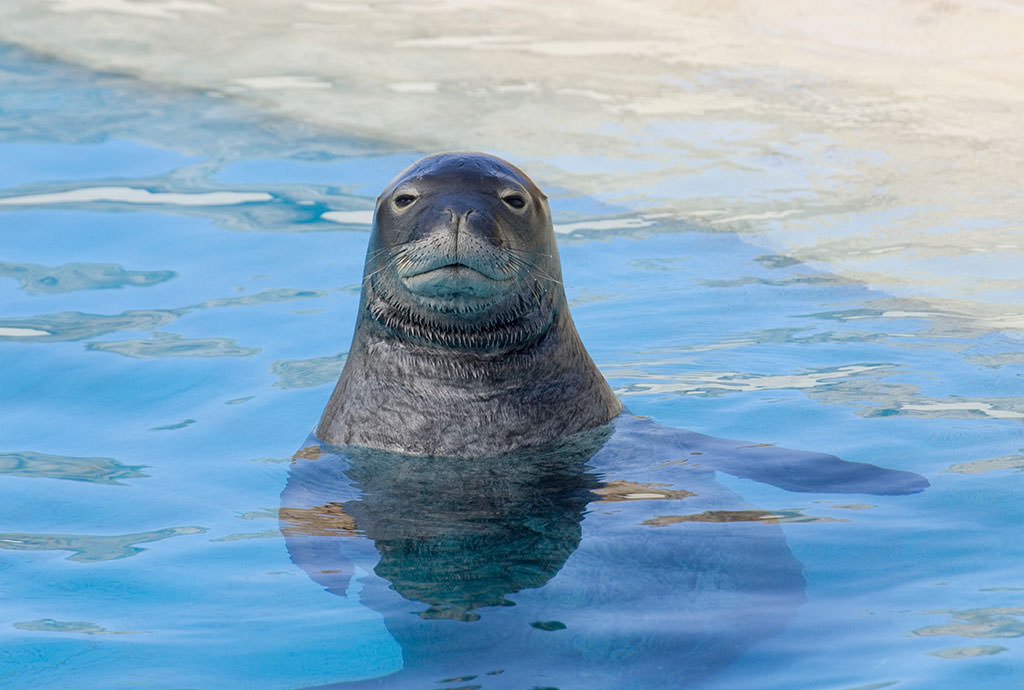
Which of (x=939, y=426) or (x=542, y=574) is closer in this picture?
(x=542, y=574)

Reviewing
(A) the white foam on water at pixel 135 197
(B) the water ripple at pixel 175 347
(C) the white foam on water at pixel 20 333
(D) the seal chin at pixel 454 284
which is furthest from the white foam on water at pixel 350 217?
(D) the seal chin at pixel 454 284

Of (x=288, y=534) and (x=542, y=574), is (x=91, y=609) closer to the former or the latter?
(x=288, y=534)

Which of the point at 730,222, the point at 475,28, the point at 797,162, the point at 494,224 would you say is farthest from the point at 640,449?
the point at 475,28

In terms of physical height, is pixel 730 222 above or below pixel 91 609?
above

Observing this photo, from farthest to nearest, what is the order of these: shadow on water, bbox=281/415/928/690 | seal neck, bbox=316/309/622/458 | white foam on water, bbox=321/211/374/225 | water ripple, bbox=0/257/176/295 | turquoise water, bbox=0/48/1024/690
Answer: white foam on water, bbox=321/211/374/225 < water ripple, bbox=0/257/176/295 < seal neck, bbox=316/309/622/458 < turquoise water, bbox=0/48/1024/690 < shadow on water, bbox=281/415/928/690

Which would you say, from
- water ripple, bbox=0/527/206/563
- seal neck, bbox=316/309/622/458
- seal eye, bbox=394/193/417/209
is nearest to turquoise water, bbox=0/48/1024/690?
water ripple, bbox=0/527/206/563

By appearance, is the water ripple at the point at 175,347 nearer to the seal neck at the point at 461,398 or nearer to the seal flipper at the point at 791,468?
the seal neck at the point at 461,398

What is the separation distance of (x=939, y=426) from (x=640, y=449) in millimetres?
1597

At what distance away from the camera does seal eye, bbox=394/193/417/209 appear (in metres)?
5.09

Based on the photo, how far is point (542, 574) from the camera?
4.33 meters

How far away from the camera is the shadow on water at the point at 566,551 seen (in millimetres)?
3932

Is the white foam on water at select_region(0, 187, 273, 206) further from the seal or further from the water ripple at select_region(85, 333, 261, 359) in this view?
the seal

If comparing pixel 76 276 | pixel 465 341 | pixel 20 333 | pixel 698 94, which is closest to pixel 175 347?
pixel 20 333

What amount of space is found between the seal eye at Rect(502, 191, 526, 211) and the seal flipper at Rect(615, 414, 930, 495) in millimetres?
936
